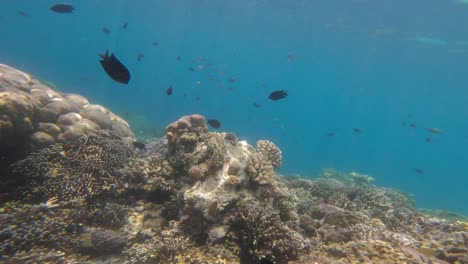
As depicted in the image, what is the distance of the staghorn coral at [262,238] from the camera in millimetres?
5000

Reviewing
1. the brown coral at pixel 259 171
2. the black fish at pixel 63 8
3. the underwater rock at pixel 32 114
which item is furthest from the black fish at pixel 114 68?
the black fish at pixel 63 8

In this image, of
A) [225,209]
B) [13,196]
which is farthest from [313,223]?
[13,196]

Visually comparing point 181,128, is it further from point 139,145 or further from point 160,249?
point 160,249

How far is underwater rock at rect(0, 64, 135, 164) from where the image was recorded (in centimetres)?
678

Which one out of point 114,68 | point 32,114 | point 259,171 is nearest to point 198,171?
point 259,171

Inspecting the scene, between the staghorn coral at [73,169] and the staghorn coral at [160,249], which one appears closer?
the staghorn coral at [160,249]

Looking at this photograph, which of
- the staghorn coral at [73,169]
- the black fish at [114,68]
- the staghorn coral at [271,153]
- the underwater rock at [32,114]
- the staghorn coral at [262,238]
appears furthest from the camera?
the staghorn coral at [271,153]

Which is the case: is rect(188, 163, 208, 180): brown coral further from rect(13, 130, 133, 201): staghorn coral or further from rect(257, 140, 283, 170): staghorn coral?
rect(257, 140, 283, 170): staghorn coral

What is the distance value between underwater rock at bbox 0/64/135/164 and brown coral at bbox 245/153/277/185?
493 centimetres

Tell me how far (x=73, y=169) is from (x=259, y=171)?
14.9 ft

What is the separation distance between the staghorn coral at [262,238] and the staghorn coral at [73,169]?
3.32 m

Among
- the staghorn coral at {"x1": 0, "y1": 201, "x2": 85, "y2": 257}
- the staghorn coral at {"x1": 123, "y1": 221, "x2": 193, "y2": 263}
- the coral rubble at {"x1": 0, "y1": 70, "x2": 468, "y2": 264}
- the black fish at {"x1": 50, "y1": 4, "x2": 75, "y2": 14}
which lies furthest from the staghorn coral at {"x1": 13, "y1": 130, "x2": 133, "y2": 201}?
the black fish at {"x1": 50, "y1": 4, "x2": 75, "y2": 14}

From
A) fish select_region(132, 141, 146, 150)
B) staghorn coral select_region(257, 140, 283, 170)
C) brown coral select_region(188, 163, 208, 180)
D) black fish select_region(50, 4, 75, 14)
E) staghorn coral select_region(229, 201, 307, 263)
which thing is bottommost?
staghorn coral select_region(229, 201, 307, 263)

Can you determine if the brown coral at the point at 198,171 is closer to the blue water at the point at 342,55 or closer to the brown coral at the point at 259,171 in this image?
the brown coral at the point at 259,171
